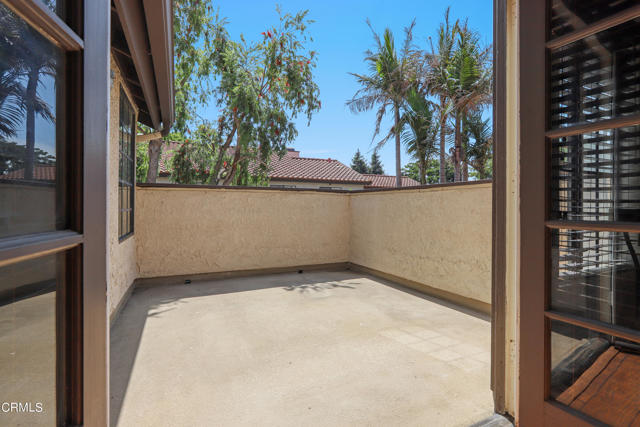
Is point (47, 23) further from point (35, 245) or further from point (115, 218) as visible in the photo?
point (115, 218)

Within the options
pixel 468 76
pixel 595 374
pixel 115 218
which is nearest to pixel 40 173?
pixel 595 374

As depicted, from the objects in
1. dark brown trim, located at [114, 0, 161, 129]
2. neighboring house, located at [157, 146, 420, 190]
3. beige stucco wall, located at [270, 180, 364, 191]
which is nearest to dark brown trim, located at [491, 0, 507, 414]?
dark brown trim, located at [114, 0, 161, 129]

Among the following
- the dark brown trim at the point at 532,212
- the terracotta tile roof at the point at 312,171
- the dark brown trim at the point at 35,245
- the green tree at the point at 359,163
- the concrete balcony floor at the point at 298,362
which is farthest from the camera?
the green tree at the point at 359,163

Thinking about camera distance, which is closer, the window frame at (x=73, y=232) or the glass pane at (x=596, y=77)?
the window frame at (x=73, y=232)

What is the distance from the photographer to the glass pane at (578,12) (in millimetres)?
1016

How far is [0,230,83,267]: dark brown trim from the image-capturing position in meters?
0.47

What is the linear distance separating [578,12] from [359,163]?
116 ft

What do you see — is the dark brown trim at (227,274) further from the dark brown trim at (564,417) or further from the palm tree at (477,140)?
the palm tree at (477,140)

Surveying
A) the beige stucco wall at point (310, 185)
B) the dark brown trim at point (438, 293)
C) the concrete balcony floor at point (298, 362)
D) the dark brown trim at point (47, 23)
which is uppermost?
the beige stucco wall at point (310, 185)

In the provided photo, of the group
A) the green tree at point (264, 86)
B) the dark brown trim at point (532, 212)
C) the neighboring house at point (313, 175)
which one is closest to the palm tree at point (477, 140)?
the neighboring house at point (313, 175)

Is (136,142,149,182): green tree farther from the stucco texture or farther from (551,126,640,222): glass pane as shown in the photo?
(551,126,640,222): glass pane

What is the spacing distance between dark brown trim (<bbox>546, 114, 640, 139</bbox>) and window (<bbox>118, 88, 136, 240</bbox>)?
379cm

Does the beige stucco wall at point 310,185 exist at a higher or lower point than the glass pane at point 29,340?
higher

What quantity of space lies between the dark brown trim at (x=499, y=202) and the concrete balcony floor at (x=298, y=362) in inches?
14.8
